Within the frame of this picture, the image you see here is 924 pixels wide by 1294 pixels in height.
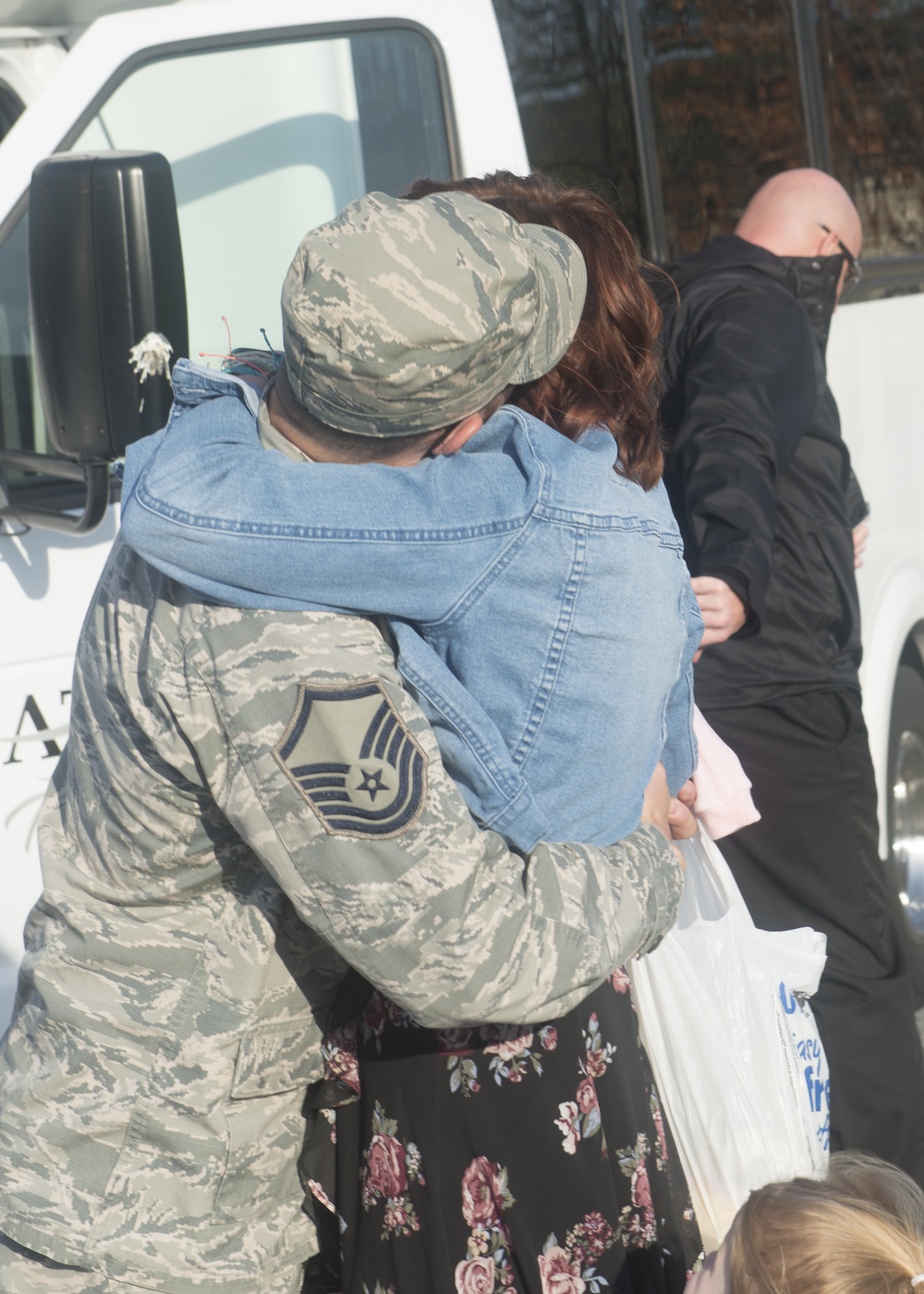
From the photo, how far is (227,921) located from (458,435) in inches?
20.6

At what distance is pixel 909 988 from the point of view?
10.2 ft

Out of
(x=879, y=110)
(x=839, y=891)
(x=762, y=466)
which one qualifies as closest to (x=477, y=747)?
(x=762, y=466)

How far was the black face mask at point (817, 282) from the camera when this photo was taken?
2.99 m

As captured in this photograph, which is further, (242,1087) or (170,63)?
(170,63)

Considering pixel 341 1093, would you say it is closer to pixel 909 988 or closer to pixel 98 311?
pixel 98 311

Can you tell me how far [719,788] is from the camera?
1.85 m

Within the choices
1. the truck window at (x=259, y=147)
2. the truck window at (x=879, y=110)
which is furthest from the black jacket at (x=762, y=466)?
the truck window at (x=879, y=110)

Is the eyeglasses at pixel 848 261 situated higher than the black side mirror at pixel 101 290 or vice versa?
the black side mirror at pixel 101 290

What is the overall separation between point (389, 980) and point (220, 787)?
23cm

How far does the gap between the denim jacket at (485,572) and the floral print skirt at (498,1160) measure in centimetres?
31

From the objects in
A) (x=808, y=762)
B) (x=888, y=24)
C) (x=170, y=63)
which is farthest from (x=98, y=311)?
(x=888, y=24)

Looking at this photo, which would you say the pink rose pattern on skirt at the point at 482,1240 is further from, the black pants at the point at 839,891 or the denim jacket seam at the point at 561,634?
the black pants at the point at 839,891

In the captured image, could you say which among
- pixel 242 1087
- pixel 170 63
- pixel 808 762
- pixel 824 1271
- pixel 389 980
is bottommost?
pixel 808 762

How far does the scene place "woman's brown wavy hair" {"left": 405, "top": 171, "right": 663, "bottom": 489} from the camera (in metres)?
1.41
